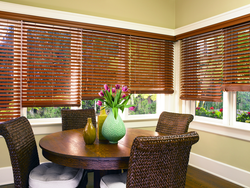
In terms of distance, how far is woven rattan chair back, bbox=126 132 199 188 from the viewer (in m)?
1.11

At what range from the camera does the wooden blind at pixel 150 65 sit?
334cm

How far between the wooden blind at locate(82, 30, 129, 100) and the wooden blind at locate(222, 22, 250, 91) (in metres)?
1.43

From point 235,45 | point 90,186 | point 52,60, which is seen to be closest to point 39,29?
point 52,60

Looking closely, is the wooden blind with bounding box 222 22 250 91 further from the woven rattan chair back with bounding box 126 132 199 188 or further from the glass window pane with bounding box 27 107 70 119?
the glass window pane with bounding box 27 107 70 119

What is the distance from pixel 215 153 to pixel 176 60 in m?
1.66

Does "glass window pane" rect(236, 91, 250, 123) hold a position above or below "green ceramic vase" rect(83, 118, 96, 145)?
above

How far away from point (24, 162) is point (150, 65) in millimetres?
2431

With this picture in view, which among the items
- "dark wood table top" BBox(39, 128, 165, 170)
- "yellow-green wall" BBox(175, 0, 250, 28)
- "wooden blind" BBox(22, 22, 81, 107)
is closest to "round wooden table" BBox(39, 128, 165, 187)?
"dark wood table top" BBox(39, 128, 165, 170)

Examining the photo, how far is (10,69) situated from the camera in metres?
2.54

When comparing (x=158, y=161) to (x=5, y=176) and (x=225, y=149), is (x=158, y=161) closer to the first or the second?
(x=225, y=149)

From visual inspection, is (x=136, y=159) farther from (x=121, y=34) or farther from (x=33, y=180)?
(x=121, y=34)

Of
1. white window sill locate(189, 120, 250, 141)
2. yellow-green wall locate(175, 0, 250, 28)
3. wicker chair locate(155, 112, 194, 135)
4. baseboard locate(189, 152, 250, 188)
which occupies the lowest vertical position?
baseboard locate(189, 152, 250, 188)

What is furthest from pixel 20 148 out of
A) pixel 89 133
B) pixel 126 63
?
pixel 126 63

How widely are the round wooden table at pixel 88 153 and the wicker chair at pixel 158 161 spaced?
0.73ft
